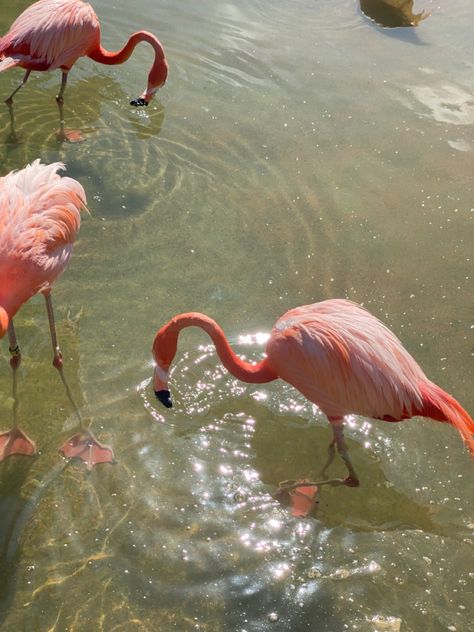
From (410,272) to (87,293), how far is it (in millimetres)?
1893

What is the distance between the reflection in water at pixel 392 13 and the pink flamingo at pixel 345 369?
14.8 ft

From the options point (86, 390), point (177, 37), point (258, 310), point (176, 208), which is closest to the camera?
point (86, 390)

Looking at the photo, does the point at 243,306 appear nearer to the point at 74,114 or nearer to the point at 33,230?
the point at 33,230

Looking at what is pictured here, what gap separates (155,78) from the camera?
5.41 m

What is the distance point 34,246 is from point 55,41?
7.93ft

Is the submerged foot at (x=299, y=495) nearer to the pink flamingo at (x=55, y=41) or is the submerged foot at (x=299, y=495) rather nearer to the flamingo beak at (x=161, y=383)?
the flamingo beak at (x=161, y=383)

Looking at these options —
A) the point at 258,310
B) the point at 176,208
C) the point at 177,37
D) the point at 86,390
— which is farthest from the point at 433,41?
the point at 86,390

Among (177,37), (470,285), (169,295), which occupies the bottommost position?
(169,295)

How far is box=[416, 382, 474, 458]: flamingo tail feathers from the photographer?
3.09 m

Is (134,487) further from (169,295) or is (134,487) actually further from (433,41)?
(433,41)

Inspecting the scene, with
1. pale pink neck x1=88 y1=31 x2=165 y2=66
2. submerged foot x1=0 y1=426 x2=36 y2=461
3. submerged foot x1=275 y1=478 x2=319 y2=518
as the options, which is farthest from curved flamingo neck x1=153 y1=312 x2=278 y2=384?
pale pink neck x1=88 y1=31 x2=165 y2=66

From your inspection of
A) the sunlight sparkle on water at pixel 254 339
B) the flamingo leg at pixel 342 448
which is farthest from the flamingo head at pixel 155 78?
the flamingo leg at pixel 342 448

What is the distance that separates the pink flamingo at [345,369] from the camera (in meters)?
3.16

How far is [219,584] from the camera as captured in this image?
3.03 metres
